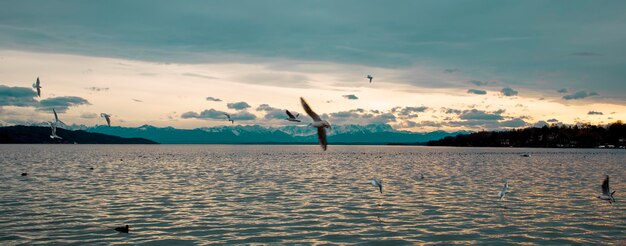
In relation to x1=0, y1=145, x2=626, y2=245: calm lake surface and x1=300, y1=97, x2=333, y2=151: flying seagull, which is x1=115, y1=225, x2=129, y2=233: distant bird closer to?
x1=0, y1=145, x2=626, y2=245: calm lake surface

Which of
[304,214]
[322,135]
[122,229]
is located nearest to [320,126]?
[322,135]

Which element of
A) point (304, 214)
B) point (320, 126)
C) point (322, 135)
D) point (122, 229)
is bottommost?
point (122, 229)

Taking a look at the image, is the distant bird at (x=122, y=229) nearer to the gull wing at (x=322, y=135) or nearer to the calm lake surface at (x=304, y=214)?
the calm lake surface at (x=304, y=214)

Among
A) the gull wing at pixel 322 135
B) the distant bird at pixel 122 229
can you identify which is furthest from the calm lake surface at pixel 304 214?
the gull wing at pixel 322 135

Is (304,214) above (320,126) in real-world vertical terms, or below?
below

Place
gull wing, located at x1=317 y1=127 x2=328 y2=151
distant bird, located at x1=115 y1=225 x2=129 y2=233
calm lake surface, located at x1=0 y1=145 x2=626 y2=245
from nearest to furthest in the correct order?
gull wing, located at x1=317 y1=127 x2=328 y2=151
calm lake surface, located at x1=0 y1=145 x2=626 y2=245
distant bird, located at x1=115 y1=225 x2=129 y2=233

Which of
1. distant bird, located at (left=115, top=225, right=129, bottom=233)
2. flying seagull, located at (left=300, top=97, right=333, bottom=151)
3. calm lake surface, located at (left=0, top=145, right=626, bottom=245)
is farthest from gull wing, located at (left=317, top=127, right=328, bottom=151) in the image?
distant bird, located at (left=115, top=225, right=129, bottom=233)

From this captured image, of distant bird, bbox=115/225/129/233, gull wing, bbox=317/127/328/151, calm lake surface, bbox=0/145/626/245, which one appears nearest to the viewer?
gull wing, bbox=317/127/328/151

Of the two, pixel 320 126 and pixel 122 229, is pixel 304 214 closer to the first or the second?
pixel 122 229

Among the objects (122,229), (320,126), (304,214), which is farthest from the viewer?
(304,214)

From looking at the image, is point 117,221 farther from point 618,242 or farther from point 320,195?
point 618,242

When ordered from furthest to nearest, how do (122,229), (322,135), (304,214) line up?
(304,214), (122,229), (322,135)

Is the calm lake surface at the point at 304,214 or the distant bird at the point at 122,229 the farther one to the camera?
the distant bird at the point at 122,229

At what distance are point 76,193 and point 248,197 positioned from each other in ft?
44.2
